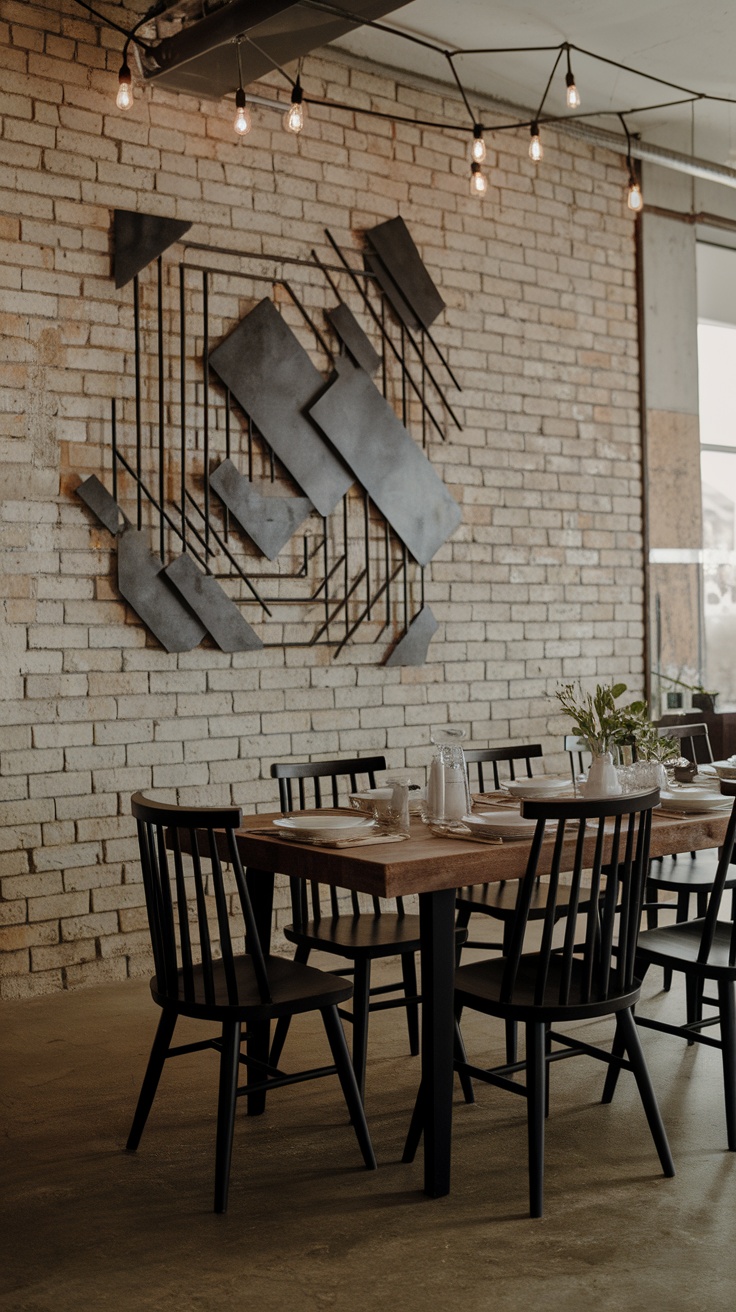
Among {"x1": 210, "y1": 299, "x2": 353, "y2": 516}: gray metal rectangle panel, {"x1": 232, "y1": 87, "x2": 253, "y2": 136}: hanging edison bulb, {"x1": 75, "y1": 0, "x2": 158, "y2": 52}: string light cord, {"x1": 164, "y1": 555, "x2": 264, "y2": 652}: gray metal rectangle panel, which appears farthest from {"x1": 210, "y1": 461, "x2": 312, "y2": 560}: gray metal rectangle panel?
{"x1": 75, "y1": 0, "x2": 158, "y2": 52}: string light cord

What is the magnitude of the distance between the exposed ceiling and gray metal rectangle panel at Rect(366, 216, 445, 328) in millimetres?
731

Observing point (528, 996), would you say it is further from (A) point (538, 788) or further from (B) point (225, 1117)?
(A) point (538, 788)

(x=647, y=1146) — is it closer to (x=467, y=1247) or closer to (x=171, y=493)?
(x=467, y=1247)

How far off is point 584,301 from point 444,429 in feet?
3.81

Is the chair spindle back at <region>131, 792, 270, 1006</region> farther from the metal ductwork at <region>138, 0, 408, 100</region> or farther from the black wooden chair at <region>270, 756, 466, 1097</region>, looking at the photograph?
the metal ductwork at <region>138, 0, 408, 100</region>

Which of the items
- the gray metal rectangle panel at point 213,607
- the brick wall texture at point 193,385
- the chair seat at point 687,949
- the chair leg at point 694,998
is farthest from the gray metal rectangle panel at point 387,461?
the chair seat at point 687,949

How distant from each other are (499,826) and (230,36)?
2.72 meters

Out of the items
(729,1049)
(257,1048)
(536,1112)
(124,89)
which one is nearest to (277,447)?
(124,89)

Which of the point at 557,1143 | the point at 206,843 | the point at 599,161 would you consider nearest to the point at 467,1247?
the point at 557,1143

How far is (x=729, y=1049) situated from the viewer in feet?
9.98

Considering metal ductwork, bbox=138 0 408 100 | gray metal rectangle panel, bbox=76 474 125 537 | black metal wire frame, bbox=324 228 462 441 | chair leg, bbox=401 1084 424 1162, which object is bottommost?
chair leg, bbox=401 1084 424 1162

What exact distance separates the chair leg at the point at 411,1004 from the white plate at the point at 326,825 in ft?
1.85

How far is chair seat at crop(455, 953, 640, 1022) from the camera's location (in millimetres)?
2656

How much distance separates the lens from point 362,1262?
243cm
